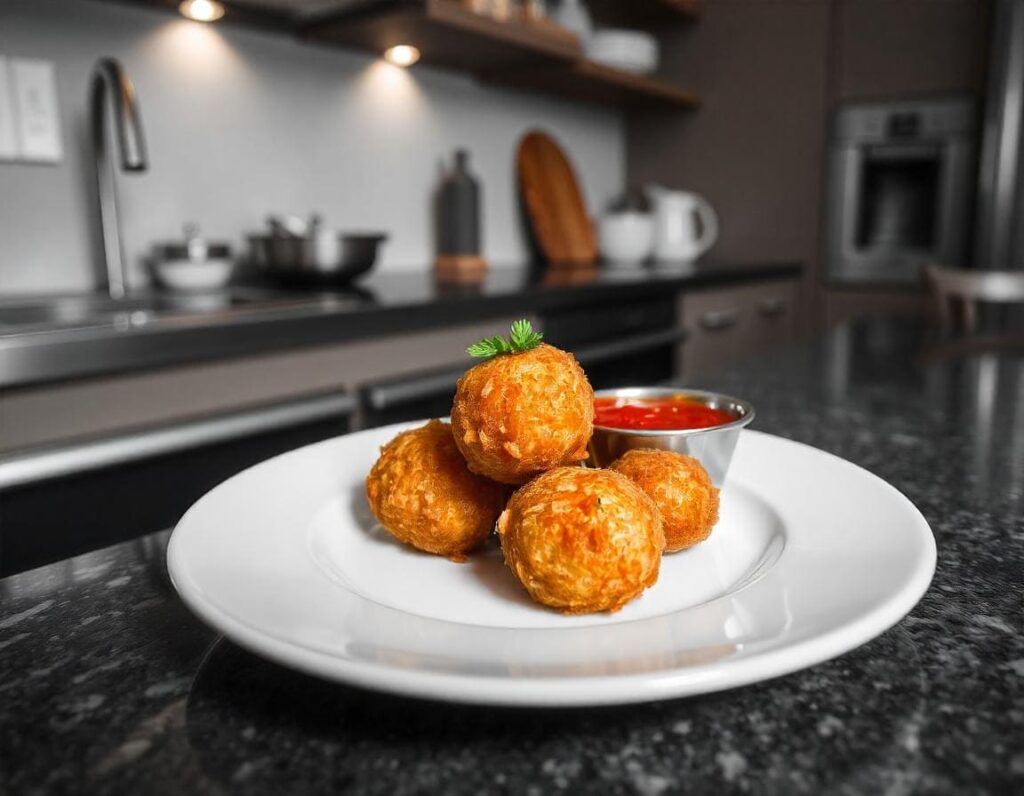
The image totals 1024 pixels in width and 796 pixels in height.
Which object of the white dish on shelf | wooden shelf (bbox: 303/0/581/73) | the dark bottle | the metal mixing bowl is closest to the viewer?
the metal mixing bowl

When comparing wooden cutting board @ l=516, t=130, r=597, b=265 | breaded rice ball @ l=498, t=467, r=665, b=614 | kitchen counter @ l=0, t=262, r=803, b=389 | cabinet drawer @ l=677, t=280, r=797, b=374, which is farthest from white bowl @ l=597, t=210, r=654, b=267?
breaded rice ball @ l=498, t=467, r=665, b=614

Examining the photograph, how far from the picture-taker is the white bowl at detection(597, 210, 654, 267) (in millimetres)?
3164

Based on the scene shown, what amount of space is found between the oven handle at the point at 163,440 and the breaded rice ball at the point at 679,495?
0.99m

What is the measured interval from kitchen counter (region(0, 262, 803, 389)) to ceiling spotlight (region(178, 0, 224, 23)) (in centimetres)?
69

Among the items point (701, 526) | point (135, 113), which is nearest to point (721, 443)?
point (701, 526)

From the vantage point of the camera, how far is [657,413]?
2.43 feet

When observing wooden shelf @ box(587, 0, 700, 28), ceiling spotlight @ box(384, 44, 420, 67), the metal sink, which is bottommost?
the metal sink

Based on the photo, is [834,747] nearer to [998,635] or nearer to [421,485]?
[998,635]

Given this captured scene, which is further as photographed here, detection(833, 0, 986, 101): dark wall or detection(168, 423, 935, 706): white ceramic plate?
detection(833, 0, 986, 101): dark wall

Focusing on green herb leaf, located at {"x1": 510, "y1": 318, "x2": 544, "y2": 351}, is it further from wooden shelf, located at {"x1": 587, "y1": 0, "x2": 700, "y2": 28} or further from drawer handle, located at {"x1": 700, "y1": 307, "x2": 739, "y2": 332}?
wooden shelf, located at {"x1": 587, "y1": 0, "x2": 700, "y2": 28}

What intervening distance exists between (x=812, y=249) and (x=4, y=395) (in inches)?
117

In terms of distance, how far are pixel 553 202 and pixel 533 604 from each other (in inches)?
111

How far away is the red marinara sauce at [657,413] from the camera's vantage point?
0.69 m

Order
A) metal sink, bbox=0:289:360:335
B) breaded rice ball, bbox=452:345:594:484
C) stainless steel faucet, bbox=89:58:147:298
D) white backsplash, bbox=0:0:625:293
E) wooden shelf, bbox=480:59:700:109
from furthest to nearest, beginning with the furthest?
wooden shelf, bbox=480:59:700:109
white backsplash, bbox=0:0:625:293
stainless steel faucet, bbox=89:58:147:298
metal sink, bbox=0:289:360:335
breaded rice ball, bbox=452:345:594:484
